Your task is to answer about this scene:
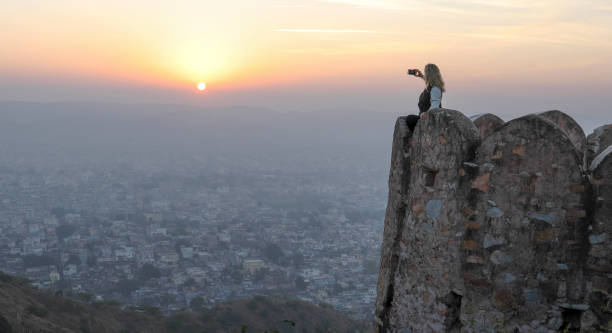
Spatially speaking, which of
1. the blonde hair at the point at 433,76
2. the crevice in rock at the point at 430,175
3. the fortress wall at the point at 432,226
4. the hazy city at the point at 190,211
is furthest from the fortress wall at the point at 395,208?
the hazy city at the point at 190,211

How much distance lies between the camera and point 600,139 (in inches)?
216

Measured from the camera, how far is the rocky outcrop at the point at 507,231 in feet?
11.9

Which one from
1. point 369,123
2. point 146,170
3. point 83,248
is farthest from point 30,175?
point 369,123

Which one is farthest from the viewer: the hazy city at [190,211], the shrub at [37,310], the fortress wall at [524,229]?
the hazy city at [190,211]

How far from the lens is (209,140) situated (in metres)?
141

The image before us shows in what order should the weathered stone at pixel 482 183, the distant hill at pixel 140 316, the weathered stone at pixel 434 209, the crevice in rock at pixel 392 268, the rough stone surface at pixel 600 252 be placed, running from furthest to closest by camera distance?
the distant hill at pixel 140 316 < the crevice in rock at pixel 392 268 < the weathered stone at pixel 434 209 < the weathered stone at pixel 482 183 < the rough stone surface at pixel 600 252

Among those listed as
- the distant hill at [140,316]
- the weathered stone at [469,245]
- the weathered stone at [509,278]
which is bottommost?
the distant hill at [140,316]

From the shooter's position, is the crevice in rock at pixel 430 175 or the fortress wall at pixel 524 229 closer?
the fortress wall at pixel 524 229

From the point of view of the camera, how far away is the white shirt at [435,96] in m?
5.08

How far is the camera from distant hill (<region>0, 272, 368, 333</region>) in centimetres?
1531

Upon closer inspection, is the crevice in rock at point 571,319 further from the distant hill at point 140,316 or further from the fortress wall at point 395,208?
the distant hill at point 140,316

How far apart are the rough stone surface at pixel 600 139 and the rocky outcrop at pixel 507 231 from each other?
1.52 m

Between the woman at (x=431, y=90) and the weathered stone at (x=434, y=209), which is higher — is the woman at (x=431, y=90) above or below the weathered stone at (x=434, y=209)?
above

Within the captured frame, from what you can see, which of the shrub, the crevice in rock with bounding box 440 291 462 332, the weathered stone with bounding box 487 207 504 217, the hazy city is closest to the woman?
the weathered stone with bounding box 487 207 504 217
